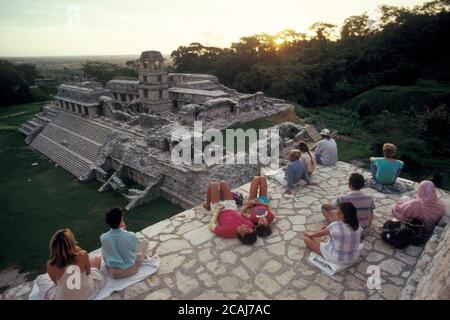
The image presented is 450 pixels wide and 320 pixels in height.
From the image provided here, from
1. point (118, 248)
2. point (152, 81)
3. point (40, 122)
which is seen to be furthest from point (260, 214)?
point (40, 122)

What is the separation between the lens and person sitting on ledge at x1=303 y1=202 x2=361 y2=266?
14.2 feet

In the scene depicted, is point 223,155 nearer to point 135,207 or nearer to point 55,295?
point 135,207

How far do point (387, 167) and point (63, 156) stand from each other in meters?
20.0

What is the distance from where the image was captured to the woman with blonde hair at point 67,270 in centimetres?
387

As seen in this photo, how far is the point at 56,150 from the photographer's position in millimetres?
21094

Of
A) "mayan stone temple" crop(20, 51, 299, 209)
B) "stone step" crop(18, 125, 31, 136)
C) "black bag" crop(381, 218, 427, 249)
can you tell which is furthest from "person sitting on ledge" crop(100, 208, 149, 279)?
"stone step" crop(18, 125, 31, 136)

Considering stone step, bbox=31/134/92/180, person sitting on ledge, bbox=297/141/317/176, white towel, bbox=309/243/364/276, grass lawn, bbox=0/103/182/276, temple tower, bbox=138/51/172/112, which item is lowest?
grass lawn, bbox=0/103/182/276

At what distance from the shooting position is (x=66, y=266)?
12.8 ft

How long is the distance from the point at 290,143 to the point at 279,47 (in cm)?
3693

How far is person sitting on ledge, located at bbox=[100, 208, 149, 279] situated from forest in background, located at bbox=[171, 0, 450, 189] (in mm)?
17497

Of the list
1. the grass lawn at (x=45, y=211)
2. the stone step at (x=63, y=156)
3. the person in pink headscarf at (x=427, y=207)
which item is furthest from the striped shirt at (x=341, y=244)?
the stone step at (x=63, y=156)

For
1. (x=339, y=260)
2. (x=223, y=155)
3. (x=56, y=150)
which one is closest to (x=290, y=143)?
(x=223, y=155)

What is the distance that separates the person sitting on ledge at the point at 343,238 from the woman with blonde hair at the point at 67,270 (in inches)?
147

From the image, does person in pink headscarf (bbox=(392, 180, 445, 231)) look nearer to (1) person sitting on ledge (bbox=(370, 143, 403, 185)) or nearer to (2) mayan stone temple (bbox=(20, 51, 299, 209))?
(1) person sitting on ledge (bbox=(370, 143, 403, 185))
